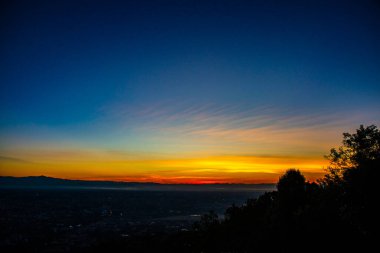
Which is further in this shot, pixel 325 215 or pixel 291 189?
pixel 291 189

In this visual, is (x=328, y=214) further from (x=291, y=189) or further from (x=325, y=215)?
(x=291, y=189)

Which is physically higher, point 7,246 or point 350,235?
point 350,235

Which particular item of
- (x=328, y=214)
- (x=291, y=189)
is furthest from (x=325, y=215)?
(x=291, y=189)

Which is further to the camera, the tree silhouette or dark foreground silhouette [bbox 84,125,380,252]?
the tree silhouette

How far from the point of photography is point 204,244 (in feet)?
117

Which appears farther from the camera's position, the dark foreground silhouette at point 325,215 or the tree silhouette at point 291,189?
the tree silhouette at point 291,189

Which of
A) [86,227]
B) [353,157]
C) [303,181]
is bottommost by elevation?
[86,227]

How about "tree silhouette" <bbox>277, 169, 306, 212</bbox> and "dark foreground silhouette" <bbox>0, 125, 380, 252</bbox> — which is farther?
"tree silhouette" <bbox>277, 169, 306, 212</bbox>

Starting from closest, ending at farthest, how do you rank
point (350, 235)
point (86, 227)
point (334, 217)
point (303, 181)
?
point (350, 235), point (334, 217), point (303, 181), point (86, 227)

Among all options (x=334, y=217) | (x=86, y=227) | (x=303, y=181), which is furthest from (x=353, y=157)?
(x=86, y=227)

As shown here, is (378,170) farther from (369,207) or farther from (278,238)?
(278,238)

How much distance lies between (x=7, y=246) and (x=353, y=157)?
99.3 m

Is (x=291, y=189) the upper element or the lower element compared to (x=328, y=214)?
upper

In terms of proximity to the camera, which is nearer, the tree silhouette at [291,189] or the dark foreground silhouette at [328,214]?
Answer: the dark foreground silhouette at [328,214]
